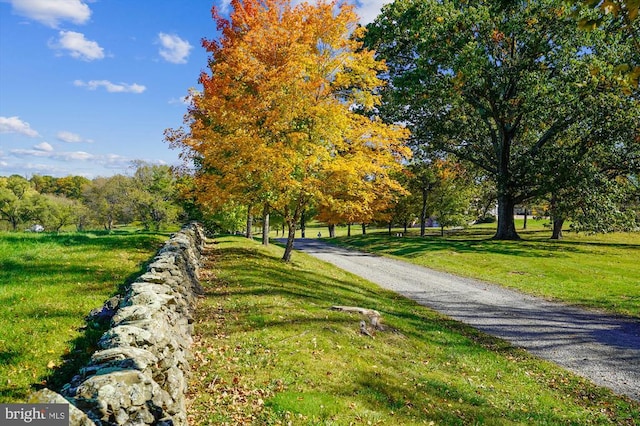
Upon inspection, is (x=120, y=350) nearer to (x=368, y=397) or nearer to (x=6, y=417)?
(x=6, y=417)

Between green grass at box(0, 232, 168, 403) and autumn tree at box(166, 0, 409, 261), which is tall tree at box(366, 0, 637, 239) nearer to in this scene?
autumn tree at box(166, 0, 409, 261)

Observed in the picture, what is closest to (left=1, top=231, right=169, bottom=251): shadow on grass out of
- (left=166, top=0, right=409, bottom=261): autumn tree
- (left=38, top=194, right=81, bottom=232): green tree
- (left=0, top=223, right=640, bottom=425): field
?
(left=0, top=223, right=640, bottom=425): field

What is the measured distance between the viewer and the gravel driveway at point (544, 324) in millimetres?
11898

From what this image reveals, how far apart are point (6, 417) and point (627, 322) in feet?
66.3

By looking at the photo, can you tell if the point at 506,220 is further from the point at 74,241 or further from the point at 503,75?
the point at 74,241

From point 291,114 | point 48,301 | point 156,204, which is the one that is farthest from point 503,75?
point 156,204

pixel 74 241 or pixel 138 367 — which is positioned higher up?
pixel 74 241

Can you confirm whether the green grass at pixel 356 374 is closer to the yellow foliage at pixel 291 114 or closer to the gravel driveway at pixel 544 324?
the gravel driveway at pixel 544 324

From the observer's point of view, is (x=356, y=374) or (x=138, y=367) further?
(x=356, y=374)

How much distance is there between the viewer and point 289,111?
728 inches

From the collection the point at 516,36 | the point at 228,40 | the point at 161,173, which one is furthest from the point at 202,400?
the point at 161,173

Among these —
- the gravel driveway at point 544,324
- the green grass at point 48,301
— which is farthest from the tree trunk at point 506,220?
the green grass at point 48,301

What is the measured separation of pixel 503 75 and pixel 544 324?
79.0ft

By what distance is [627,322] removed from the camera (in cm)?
1620
